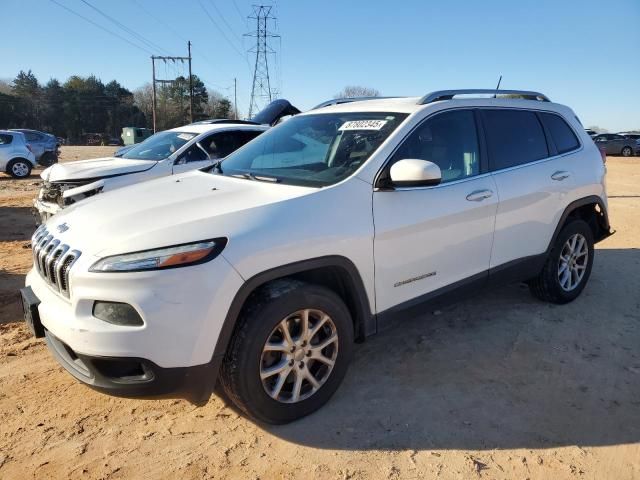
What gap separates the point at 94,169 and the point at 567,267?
6.18 m

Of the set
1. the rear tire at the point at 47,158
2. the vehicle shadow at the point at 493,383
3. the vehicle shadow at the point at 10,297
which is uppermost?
the rear tire at the point at 47,158

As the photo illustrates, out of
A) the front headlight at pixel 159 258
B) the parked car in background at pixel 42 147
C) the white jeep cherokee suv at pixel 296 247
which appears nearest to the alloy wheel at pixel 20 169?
the parked car in background at pixel 42 147

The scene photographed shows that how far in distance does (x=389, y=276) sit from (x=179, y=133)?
630 centimetres

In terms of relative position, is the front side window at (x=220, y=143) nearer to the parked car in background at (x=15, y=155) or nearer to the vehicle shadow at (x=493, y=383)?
the vehicle shadow at (x=493, y=383)

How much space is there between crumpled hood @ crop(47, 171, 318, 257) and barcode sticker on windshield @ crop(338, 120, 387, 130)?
2.61ft

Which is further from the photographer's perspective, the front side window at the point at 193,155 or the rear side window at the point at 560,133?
the front side window at the point at 193,155

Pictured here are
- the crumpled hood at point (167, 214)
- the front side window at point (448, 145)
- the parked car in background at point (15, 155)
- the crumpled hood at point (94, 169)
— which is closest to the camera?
the crumpled hood at point (167, 214)

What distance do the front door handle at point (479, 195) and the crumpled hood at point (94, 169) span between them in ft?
17.1

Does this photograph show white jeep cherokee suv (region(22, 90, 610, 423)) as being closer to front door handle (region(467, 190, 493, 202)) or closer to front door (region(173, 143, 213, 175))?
front door handle (region(467, 190, 493, 202))

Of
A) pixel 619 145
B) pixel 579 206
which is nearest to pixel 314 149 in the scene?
pixel 579 206

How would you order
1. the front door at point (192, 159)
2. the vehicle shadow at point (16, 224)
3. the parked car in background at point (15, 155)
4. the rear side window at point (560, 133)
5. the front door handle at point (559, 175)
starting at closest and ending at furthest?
the front door handle at point (559, 175) → the rear side window at point (560, 133) → the front door at point (192, 159) → the vehicle shadow at point (16, 224) → the parked car in background at point (15, 155)

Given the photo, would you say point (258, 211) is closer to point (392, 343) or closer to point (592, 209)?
point (392, 343)

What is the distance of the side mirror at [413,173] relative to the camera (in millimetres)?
2910

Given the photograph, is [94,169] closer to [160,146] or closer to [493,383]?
[160,146]
